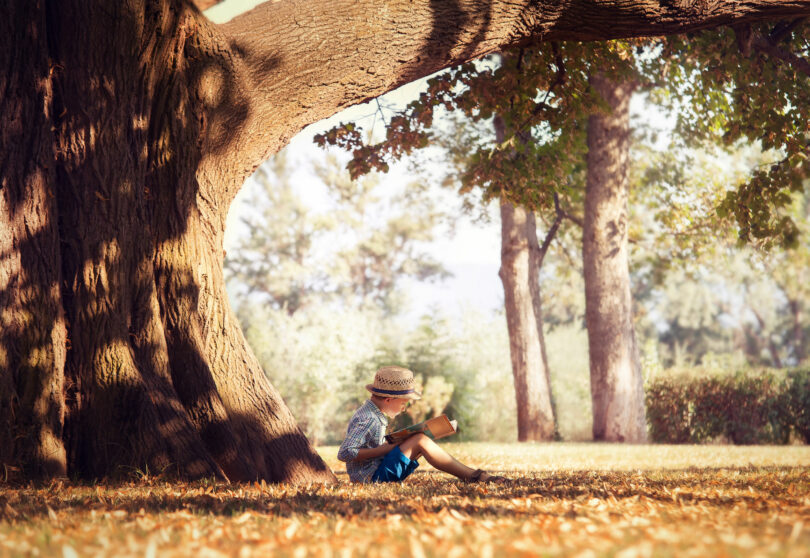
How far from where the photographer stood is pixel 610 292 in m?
18.9

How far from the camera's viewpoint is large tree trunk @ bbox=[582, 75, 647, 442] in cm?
1852

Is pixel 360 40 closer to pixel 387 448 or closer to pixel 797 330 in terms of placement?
pixel 387 448

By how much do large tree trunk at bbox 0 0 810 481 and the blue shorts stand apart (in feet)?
1.94

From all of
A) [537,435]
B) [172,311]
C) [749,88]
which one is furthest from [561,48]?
[537,435]

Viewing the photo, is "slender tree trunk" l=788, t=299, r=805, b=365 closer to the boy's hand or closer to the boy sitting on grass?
the boy sitting on grass

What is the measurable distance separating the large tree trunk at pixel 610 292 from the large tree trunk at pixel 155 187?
11643mm

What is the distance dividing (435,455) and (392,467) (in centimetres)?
44

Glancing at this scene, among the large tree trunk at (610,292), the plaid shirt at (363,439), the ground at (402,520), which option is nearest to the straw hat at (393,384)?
the plaid shirt at (363,439)

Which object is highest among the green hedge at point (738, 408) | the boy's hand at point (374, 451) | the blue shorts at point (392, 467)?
the boy's hand at point (374, 451)

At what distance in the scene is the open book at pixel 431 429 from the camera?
6453 mm

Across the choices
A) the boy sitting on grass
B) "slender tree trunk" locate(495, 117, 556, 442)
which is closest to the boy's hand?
the boy sitting on grass

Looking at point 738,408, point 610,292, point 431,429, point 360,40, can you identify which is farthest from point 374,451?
point 738,408

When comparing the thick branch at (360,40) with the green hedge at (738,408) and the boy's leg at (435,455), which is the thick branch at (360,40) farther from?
the green hedge at (738,408)

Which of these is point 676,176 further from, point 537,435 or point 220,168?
point 220,168
